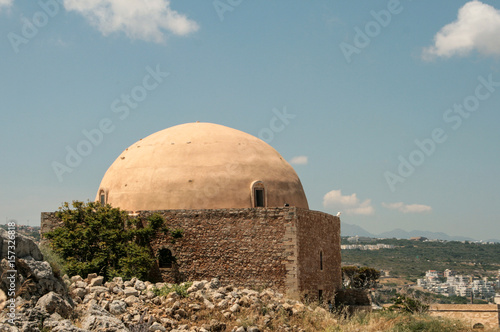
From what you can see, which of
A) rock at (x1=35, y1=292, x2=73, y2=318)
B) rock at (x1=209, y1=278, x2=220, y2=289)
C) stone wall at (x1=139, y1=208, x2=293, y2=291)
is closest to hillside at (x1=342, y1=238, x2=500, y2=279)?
stone wall at (x1=139, y1=208, x2=293, y2=291)

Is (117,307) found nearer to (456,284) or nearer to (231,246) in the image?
(231,246)

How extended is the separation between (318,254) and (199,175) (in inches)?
172

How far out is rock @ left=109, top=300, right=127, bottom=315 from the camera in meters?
12.4

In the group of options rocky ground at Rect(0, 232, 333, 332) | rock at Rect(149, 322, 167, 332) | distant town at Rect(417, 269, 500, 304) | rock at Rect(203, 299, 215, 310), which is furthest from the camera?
distant town at Rect(417, 269, 500, 304)

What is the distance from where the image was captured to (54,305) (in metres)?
11.2

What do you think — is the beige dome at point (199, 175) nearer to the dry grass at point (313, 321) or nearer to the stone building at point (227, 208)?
the stone building at point (227, 208)

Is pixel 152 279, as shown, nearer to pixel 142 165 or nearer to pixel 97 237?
pixel 97 237

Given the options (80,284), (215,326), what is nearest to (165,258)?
(80,284)

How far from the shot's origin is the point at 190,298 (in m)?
13.8

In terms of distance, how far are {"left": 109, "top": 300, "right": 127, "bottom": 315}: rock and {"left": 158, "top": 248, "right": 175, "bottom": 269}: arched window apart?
422 centimetres

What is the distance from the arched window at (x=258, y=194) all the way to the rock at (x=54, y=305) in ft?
24.2

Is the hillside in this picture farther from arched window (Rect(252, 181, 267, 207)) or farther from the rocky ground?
the rocky ground

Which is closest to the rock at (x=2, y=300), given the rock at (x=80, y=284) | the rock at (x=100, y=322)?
the rock at (x=100, y=322)

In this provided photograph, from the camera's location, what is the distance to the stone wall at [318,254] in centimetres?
1647
